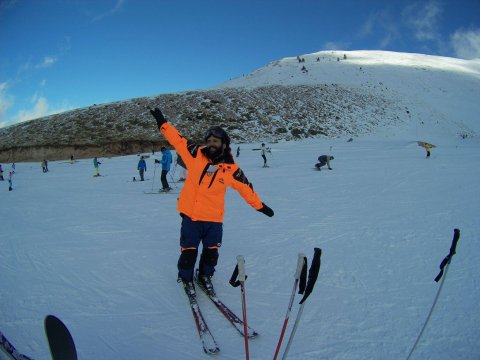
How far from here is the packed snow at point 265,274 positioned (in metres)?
Result: 2.91

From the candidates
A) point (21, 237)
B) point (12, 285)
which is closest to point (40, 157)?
point (21, 237)

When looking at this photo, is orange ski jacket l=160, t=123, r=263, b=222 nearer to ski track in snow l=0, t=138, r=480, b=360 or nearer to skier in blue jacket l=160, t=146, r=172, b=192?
ski track in snow l=0, t=138, r=480, b=360

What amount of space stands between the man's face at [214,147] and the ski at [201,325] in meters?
1.49

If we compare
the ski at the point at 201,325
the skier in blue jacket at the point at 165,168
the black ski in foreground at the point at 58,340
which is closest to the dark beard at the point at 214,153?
the ski at the point at 201,325

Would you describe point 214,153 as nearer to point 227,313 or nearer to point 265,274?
point 227,313

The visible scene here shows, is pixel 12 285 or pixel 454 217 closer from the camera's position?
pixel 12 285

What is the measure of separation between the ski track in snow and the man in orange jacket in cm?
59

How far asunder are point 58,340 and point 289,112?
137 ft

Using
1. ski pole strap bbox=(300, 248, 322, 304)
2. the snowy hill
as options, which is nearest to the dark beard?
ski pole strap bbox=(300, 248, 322, 304)

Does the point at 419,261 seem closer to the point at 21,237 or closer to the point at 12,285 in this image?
the point at 12,285

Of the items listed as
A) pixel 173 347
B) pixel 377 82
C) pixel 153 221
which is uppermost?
pixel 377 82

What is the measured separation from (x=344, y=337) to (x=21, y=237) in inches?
241

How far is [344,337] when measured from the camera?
2953 mm

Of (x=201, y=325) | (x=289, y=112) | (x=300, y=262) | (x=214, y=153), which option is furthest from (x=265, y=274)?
(x=289, y=112)
